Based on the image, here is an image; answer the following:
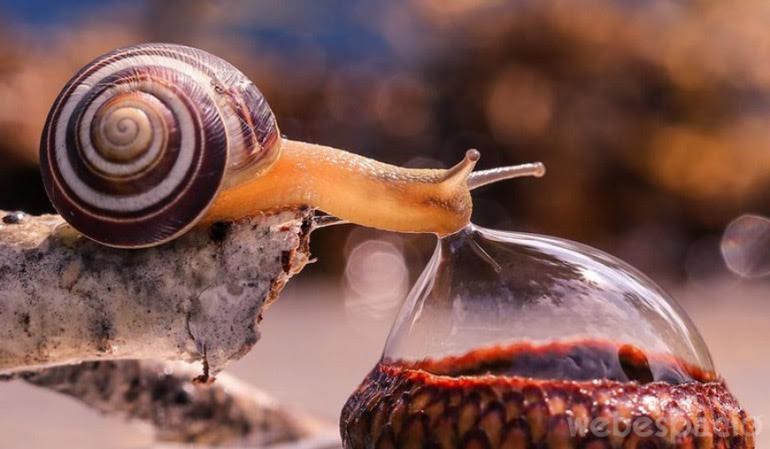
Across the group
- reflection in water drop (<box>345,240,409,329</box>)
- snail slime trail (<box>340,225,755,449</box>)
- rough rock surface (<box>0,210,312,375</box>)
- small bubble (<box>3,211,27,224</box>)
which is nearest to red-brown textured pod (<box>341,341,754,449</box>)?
snail slime trail (<box>340,225,755,449</box>)

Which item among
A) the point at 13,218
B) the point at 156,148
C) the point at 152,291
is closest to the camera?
the point at 156,148

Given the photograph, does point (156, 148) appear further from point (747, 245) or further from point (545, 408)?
point (747, 245)

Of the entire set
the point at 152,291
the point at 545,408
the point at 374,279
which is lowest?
the point at 545,408

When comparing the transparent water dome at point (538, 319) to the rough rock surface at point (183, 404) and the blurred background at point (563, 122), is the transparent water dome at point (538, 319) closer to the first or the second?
the rough rock surface at point (183, 404)

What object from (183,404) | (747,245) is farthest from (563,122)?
(183,404)

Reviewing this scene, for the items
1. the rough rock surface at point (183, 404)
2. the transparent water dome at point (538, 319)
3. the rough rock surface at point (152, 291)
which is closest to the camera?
the transparent water dome at point (538, 319)

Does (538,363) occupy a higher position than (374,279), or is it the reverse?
(374,279)

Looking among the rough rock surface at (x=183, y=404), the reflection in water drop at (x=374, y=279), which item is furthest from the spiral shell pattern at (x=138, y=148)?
the reflection in water drop at (x=374, y=279)
